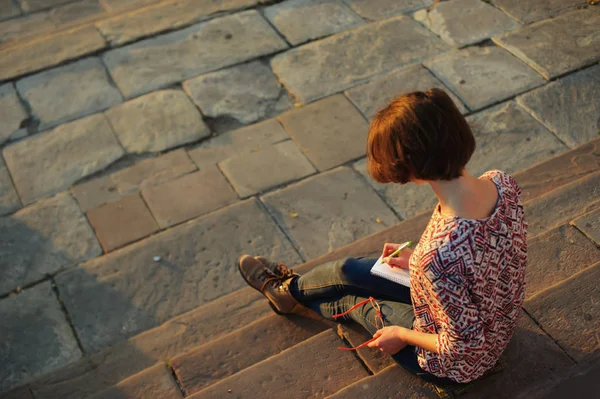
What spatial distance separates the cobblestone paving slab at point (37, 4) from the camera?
6314 millimetres

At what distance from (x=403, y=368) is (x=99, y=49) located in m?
3.84

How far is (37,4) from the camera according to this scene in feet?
20.9

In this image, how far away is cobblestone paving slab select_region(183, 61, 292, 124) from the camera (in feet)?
15.0

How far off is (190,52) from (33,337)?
8.48 feet

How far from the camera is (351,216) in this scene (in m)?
3.75

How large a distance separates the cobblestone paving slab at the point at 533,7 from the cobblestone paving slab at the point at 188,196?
2.67m

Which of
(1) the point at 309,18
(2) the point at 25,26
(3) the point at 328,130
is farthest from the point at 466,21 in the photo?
(2) the point at 25,26

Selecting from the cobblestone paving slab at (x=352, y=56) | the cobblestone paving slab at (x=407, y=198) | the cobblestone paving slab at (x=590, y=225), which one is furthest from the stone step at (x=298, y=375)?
the cobblestone paving slab at (x=352, y=56)

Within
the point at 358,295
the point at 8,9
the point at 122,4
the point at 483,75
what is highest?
the point at 358,295

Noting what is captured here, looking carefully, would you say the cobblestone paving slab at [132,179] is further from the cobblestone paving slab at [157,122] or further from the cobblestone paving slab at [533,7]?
the cobblestone paving slab at [533,7]

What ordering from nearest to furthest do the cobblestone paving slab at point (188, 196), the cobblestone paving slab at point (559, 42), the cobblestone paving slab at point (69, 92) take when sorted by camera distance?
the cobblestone paving slab at point (188, 196)
the cobblestone paving slab at point (559, 42)
the cobblestone paving slab at point (69, 92)

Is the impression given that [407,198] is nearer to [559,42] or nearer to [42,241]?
[559,42]

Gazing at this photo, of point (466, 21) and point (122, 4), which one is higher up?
point (466, 21)

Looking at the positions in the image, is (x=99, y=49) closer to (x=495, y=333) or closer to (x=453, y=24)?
(x=453, y=24)
